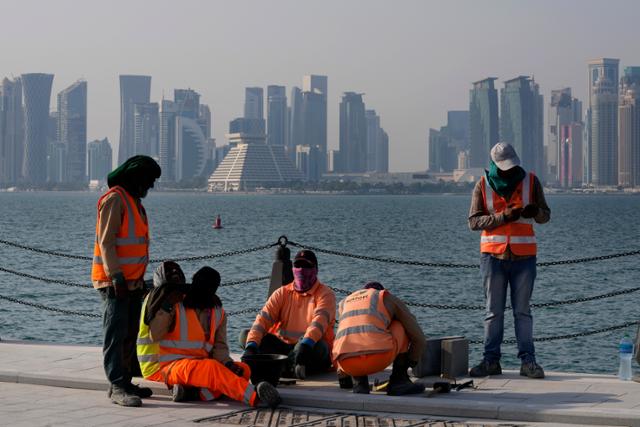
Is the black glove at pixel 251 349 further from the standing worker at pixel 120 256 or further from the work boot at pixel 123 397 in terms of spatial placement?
the work boot at pixel 123 397

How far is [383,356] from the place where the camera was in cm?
1051

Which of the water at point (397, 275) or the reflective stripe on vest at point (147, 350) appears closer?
the reflective stripe on vest at point (147, 350)

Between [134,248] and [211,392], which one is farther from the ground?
[134,248]

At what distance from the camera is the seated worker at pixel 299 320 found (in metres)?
11.4

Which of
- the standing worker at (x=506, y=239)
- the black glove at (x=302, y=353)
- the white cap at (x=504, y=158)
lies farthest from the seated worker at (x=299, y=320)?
the white cap at (x=504, y=158)

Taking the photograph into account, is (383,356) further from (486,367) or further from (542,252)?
(542,252)

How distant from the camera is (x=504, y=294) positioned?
11773 mm

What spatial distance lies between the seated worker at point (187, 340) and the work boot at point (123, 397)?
35 cm

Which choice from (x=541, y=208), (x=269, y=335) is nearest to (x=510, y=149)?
(x=541, y=208)

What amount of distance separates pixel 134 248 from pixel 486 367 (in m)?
3.44

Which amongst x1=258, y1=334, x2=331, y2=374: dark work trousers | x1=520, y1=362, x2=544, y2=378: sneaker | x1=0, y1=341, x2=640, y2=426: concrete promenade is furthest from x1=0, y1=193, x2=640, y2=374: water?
x1=0, y1=341, x2=640, y2=426: concrete promenade

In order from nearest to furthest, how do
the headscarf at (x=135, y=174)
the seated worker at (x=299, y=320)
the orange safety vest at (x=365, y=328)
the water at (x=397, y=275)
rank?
1. the orange safety vest at (x=365, y=328)
2. the headscarf at (x=135, y=174)
3. the seated worker at (x=299, y=320)
4. the water at (x=397, y=275)

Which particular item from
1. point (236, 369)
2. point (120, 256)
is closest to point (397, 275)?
point (236, 369)

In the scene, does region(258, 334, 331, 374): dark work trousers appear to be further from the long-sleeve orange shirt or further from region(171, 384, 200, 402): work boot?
region(171, 384, 200, 402): work boot
